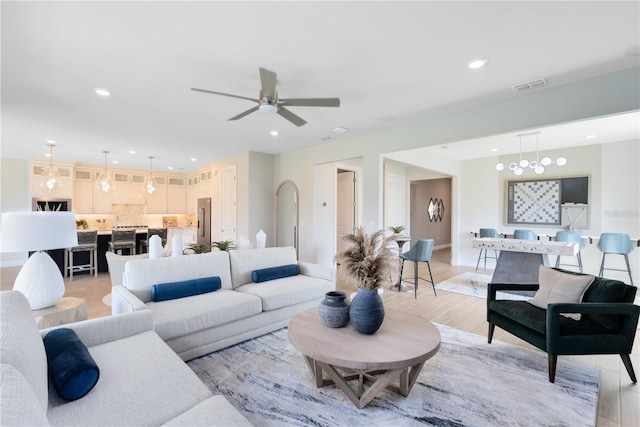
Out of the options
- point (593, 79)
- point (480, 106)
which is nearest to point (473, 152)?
point (480, 106)

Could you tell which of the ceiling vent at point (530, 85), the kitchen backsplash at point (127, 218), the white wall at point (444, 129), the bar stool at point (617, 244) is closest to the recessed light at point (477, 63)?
the ceiling vent at point (530, 85)

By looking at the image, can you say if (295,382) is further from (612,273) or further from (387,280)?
(612,273)

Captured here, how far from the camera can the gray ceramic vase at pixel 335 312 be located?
2150 millimetres

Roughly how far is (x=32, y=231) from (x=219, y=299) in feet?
4.99

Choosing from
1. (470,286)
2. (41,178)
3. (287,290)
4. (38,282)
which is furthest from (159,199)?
(470,286)

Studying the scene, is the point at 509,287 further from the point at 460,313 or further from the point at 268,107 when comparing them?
the point at 268,107

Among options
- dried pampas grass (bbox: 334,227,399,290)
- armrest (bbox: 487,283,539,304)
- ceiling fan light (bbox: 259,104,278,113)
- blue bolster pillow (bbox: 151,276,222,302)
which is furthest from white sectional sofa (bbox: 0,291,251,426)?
armrest (bbox: 487,283,539,304)

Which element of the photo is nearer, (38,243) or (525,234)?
(38,243)

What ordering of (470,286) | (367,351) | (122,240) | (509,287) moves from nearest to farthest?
(367,351), (509,287), (470,286), (122,240)

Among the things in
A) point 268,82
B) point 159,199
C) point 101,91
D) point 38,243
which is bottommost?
point 38,243

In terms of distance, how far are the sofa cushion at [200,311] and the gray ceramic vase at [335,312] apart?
Result: 1.00m

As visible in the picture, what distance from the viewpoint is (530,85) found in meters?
3.12

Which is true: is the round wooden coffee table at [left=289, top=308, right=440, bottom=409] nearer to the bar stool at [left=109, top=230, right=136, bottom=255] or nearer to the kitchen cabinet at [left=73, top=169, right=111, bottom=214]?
the bar stool at [left=109, top=230, right=136, bottom=255]

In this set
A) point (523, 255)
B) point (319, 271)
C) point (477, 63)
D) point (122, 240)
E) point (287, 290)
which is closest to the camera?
point (477, 63)
